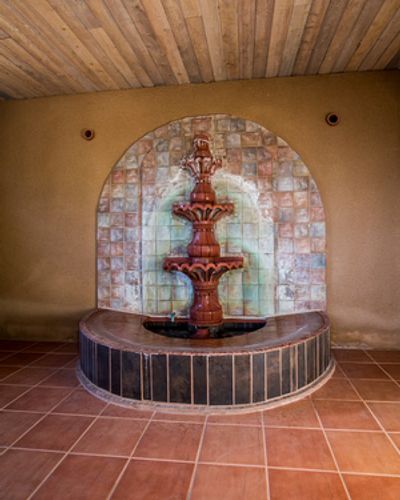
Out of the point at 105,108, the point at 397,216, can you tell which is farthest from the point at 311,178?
the point at 105,108

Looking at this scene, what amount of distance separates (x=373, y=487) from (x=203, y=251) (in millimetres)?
1827

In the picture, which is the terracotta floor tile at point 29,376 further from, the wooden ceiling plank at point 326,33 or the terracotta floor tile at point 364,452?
the wooden ceiling plank at point 326,33

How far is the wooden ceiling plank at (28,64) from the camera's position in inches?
102

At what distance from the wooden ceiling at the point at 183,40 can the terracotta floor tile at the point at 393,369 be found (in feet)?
7.87

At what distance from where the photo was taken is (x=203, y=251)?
9.48ft

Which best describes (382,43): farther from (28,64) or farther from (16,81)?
(16,81)

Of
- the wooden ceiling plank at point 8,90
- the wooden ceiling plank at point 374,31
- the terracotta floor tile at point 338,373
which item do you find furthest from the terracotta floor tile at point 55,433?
the wooden ceiling plank at point 374,31

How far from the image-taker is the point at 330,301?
322cm

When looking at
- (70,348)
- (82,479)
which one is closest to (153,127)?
(70,348)

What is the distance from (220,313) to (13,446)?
1650 millimetres

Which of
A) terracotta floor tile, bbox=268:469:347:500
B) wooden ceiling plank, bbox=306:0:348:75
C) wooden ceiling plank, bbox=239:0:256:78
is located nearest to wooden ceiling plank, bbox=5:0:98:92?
wooden ceiling plank, bbox=239:0:256:78

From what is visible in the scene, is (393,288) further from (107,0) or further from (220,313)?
(107,0)

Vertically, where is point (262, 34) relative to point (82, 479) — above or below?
above

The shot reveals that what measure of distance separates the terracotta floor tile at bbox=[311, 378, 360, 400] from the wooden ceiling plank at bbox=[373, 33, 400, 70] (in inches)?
96.2
